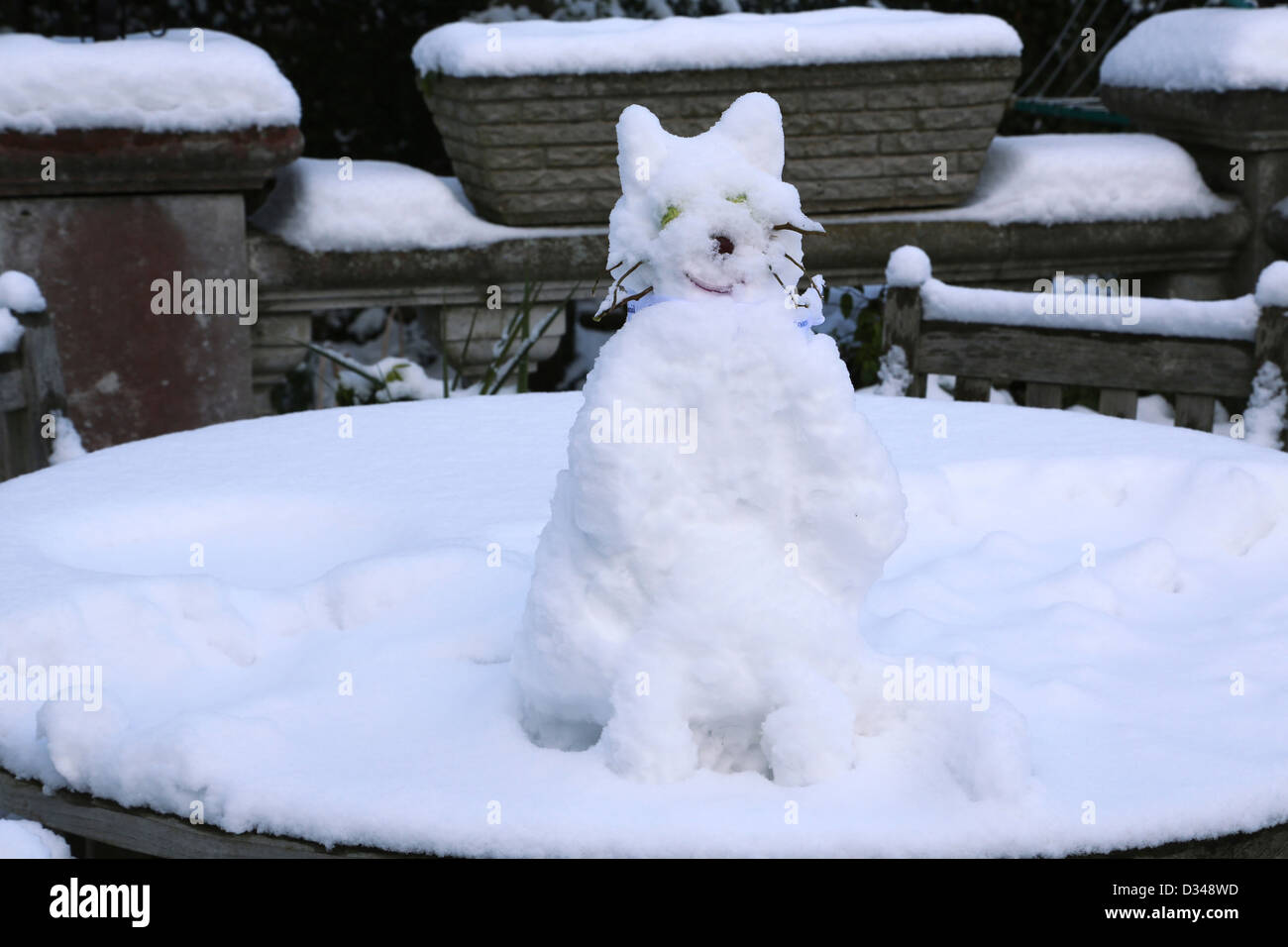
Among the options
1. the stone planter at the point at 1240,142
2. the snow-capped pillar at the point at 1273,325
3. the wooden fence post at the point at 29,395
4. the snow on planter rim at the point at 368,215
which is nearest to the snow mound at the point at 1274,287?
the snow-capped pillar at the point at 1273,325

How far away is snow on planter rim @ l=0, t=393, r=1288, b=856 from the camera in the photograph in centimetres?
124

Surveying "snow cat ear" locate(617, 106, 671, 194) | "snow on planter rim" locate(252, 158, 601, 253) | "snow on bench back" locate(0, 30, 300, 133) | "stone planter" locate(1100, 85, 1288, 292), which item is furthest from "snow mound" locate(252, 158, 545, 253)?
"snow cat ear" locate(617, 106, 671, 194)

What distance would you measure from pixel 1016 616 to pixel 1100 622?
0.31ft

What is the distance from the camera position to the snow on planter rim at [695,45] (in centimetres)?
377

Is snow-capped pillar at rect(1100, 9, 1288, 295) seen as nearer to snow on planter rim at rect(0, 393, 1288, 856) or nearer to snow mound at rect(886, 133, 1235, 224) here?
snow mound at rect(886, 133, 1235, 224)

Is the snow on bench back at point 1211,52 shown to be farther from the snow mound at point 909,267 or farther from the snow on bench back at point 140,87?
the snow on bench back at point 140,87

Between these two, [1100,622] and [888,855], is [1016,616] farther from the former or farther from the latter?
[888,855]

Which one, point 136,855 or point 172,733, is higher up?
point 172,733

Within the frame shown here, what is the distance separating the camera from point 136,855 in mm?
1376

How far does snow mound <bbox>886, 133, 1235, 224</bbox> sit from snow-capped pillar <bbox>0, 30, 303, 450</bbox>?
171 cm

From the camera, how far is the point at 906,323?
295cm

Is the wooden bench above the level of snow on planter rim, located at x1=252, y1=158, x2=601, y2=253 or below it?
below
